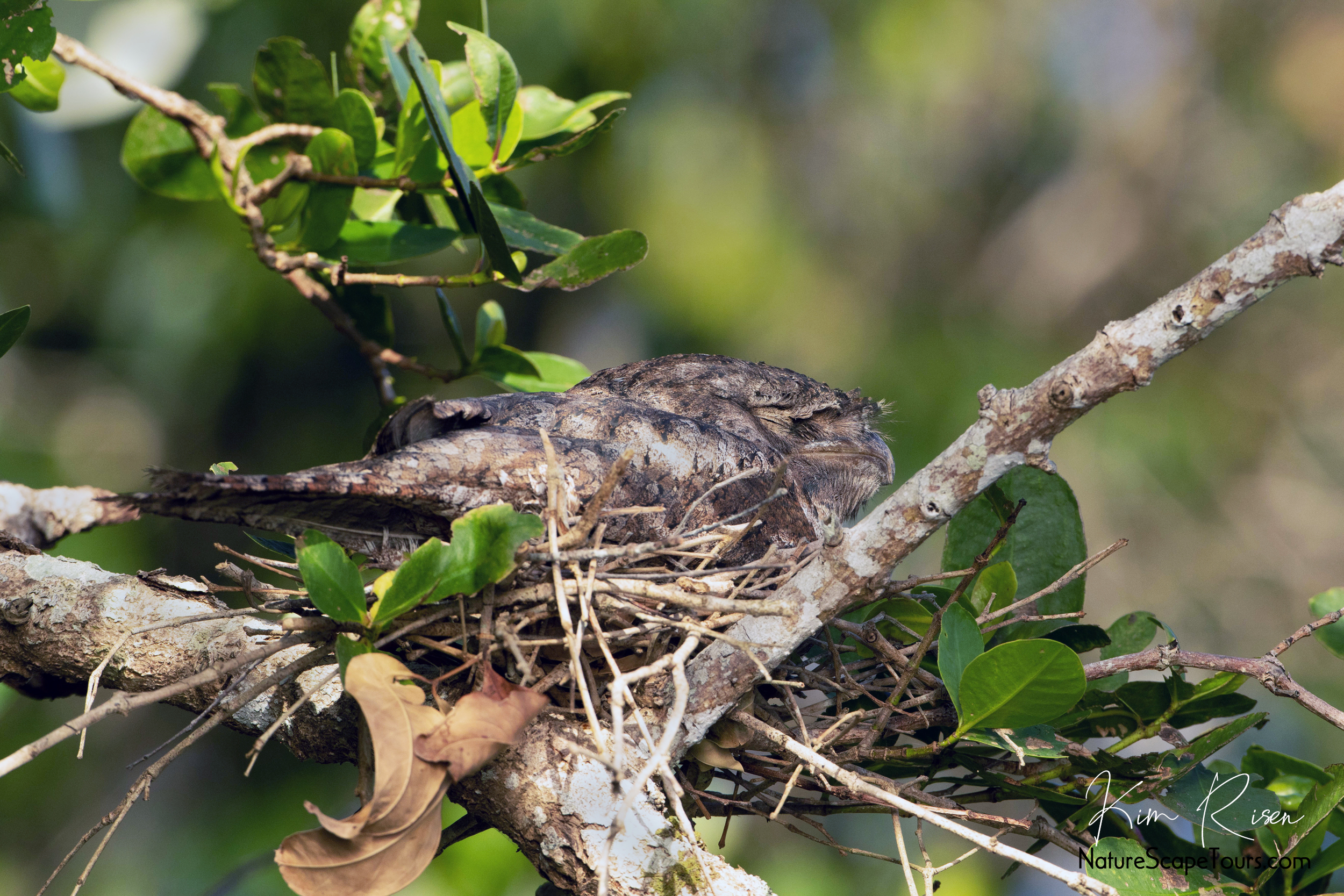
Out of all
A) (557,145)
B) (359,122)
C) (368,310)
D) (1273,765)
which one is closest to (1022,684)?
(1273,765)

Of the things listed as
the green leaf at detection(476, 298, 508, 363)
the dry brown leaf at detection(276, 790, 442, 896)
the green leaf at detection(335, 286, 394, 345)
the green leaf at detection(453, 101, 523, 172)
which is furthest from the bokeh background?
the dry brown leaf at detection(276, 790, 442, 896)

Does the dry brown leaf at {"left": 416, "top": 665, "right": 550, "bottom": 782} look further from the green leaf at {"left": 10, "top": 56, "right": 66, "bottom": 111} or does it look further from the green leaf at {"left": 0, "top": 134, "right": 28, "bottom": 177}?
the green leaf at {"left": 10, "top": 56, "right": 66, "bottom": 111}

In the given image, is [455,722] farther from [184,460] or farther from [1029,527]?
[184,460]

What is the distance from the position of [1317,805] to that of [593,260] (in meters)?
1.64

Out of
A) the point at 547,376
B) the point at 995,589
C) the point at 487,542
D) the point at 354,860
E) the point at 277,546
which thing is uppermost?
the point at 995,589

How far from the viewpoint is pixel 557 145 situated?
2135mm

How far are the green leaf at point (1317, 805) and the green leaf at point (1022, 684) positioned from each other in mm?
514

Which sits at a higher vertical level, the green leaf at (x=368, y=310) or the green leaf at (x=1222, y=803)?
the green leaf at (x=1222, y=803)

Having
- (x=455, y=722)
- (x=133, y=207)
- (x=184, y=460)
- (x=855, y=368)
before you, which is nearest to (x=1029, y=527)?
(x=455, y=722)

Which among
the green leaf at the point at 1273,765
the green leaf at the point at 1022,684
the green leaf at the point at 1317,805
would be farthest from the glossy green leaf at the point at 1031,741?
the green leaf at the point at 1273,765

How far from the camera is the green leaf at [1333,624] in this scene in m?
1.63

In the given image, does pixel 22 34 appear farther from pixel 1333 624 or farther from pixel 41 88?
pixel 1333 624

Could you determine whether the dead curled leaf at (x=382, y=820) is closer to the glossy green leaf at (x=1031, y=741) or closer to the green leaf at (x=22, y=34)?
the glossy green leaf at (x=1031, y=741)

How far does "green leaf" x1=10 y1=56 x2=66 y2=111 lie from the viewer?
199cm
